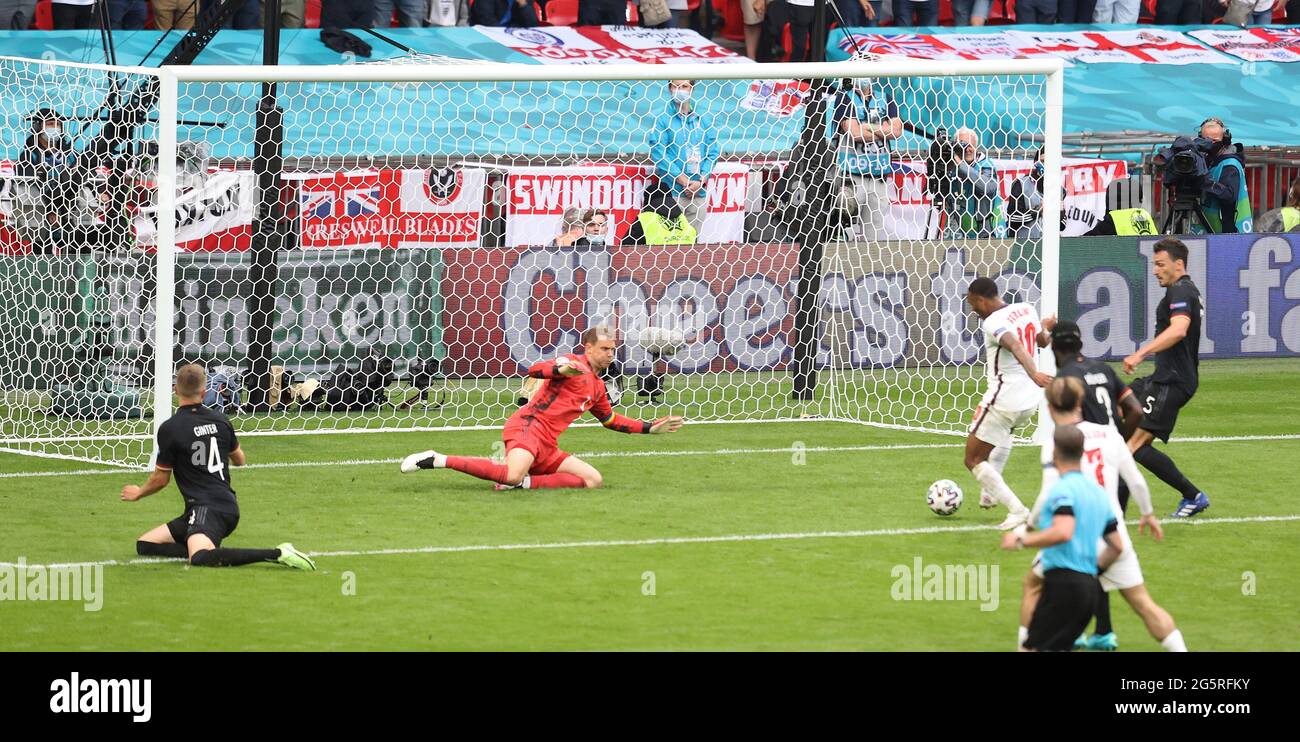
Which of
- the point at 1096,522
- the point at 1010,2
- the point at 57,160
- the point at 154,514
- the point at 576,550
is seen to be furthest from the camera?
the point at 1010,2

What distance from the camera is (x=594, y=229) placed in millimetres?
19422

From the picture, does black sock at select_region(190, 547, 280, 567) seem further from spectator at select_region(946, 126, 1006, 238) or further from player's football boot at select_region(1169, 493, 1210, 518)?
spectator at select_region(946, 126, 1006, 238)

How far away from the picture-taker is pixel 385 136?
2164 centimetres

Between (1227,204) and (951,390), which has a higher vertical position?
(1227,204)

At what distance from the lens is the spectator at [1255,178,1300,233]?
2228 cm

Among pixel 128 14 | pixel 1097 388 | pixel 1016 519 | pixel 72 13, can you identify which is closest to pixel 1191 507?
pixel 1016 519

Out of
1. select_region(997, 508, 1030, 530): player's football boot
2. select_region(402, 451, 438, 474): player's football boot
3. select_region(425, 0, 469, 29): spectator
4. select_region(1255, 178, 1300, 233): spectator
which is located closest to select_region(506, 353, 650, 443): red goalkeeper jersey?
select_region(402, 451, 438, 474): player's football boot

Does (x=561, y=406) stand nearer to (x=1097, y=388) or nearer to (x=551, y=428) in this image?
(x=551, y=428)

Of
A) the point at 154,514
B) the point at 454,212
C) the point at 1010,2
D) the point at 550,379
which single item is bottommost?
the point at 154,514

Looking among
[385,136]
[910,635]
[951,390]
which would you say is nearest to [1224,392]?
[951,390]

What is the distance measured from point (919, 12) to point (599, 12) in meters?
5.16

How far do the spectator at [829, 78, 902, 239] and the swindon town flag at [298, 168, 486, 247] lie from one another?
4.02 metres

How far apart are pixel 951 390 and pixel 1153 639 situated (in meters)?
10.0

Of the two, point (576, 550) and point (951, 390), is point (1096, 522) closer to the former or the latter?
point (576, 550)
